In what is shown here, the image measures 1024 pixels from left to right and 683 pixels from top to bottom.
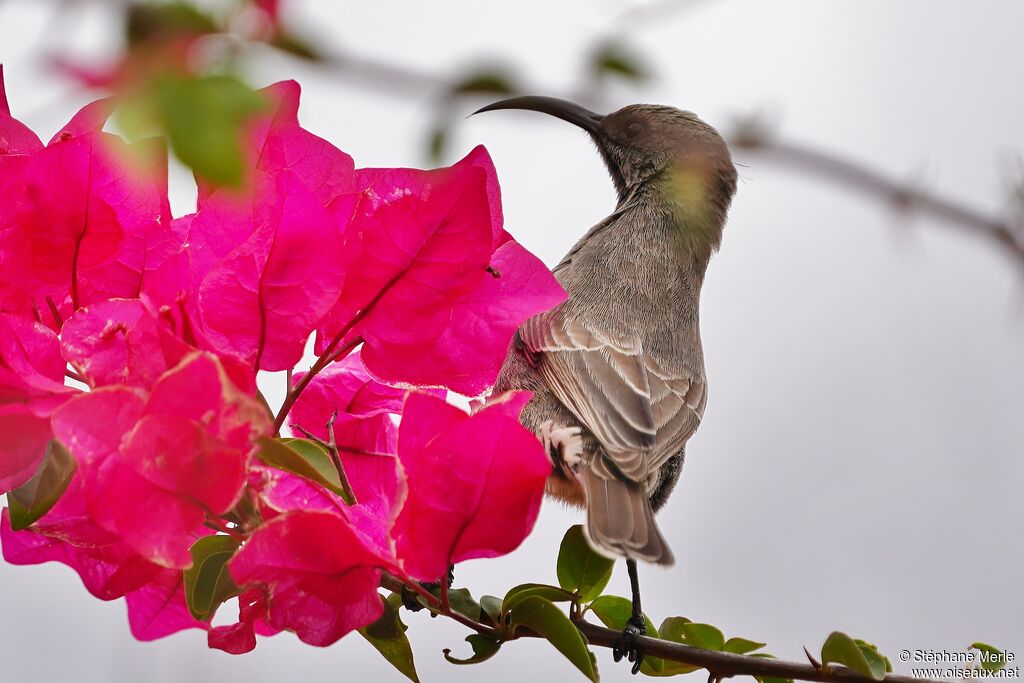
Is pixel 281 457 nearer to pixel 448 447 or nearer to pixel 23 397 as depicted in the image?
pixel 448 447

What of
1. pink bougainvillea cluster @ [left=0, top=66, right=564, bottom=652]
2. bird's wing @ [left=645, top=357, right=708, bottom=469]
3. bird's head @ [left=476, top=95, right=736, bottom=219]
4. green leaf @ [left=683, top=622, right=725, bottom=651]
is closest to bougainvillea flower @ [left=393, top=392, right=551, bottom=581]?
pink bougainvillea cluster @ [left=0, top=66, right=564, bottom=652]

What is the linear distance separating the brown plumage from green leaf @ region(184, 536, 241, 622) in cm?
65

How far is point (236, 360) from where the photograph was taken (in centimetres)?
82

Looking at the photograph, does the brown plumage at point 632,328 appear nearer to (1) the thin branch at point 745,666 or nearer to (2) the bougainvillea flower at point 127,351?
(1) the thin branch at point 745,666

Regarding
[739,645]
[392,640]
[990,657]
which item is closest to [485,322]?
[392,640]

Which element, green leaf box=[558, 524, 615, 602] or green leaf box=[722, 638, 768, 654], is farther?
green leaf box=[722, 638, 768, 654]

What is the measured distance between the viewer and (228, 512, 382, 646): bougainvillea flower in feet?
2.72

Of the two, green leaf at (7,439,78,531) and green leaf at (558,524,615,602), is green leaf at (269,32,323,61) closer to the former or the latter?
green leaf at (7,439,78,531)

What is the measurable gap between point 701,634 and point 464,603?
1.06 ft

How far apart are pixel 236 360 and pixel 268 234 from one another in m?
0.13

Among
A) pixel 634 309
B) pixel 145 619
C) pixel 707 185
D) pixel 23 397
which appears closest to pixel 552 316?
pixel 634 309

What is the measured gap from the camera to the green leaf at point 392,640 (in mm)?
983

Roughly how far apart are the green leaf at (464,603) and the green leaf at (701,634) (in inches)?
11.6

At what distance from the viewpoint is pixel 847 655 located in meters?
1.08
